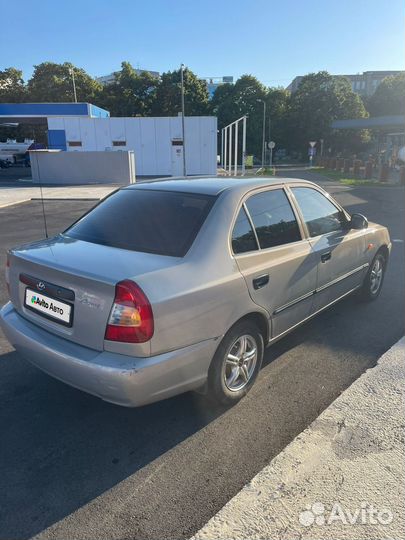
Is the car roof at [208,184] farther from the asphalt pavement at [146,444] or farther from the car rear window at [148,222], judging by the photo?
the asphalt pavement at [146,444]

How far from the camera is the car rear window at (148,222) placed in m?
2.84

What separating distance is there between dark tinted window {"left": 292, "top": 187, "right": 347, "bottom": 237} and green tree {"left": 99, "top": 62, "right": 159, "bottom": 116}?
53.9m

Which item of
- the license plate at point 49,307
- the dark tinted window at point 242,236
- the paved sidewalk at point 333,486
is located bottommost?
the paved sidewalk at point 333,486

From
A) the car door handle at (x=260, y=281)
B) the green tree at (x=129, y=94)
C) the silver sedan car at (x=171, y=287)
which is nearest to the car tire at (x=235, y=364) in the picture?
the silver sedan car at (x=171, y=287)

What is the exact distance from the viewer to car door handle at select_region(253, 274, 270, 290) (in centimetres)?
296

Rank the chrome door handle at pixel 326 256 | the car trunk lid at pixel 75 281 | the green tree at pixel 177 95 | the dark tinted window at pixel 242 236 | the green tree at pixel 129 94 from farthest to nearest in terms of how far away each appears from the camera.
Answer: the green tree at pixel 177 95 < the green tree at pixel 129 94 < the chrome door handle at pixel 326 256 < the dark tinted window at pixel 242 236 < the car trunk lid at pixel 75 281

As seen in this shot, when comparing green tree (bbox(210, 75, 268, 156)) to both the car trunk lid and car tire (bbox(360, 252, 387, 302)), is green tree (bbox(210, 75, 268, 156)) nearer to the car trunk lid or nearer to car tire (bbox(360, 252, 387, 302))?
car tire (bbox(360, 252, 387, 302))

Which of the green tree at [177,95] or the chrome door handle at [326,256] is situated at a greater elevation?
the green tree at [177,95]

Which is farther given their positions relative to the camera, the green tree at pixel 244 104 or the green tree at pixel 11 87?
the green tree at pixel 244 104

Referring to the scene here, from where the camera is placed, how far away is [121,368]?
2.33 metres

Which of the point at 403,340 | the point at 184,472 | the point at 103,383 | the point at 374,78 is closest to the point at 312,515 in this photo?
the point at 184,472

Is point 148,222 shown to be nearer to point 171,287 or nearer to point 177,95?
point 171,287

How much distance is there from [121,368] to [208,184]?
1.70m

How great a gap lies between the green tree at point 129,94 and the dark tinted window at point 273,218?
5439 cm
